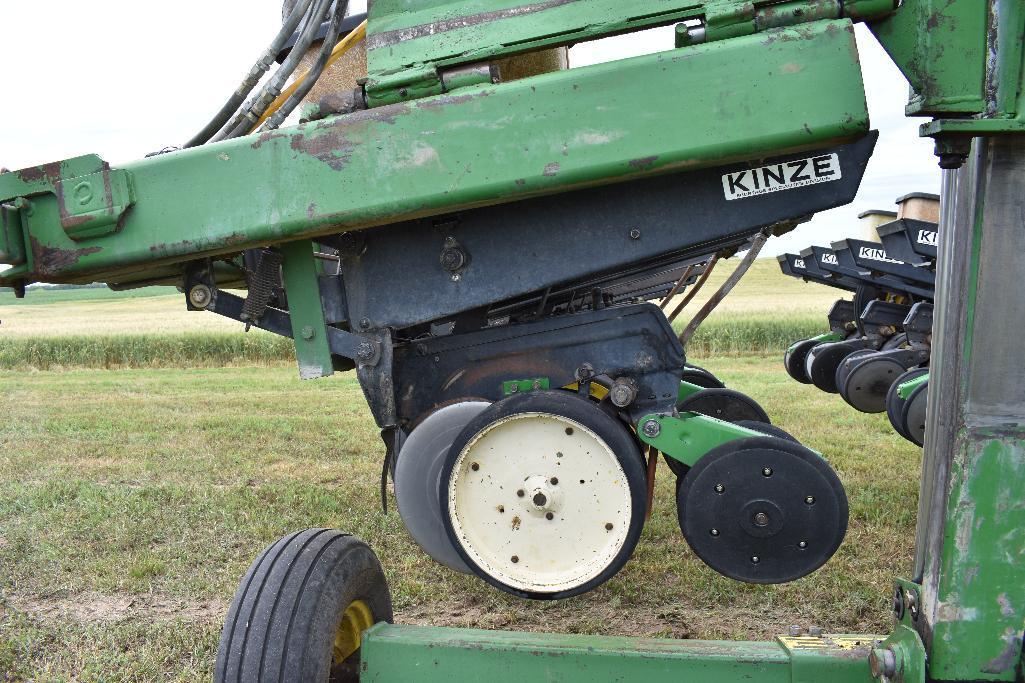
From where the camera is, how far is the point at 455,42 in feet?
8.02

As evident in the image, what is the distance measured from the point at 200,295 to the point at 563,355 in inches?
46.8

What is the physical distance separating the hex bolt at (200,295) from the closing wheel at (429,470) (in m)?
0.81

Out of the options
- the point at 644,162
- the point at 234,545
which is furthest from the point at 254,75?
the point at 234,545

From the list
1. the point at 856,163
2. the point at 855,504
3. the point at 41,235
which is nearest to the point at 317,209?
the point at 41,235

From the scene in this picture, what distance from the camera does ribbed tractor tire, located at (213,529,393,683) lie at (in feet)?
7.96

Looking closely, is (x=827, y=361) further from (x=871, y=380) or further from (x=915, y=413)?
(x=915, y=413)

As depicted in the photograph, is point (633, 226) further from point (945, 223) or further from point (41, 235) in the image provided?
point (41, 235)

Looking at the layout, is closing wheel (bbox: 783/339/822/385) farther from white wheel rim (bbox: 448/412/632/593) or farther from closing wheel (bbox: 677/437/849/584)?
white wheel rim (bbox: 448/412/632/593)

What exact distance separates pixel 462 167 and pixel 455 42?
0.36 m

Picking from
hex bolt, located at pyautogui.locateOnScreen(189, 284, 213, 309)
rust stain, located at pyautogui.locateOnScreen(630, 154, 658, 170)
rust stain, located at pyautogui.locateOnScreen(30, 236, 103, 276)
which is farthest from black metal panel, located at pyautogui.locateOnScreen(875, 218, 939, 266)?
rust stain, located at pyautogui.locateOnScreen(30, 236, 103, 276)

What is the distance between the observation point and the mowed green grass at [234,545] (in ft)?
13.2

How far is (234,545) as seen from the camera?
5195mm

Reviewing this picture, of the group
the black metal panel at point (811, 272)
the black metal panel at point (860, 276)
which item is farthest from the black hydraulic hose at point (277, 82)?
the black metal panel at point (811, 272)

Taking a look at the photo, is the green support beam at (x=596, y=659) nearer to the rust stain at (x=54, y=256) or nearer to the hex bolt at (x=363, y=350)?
the hex bolt at (x=363, y=350)
